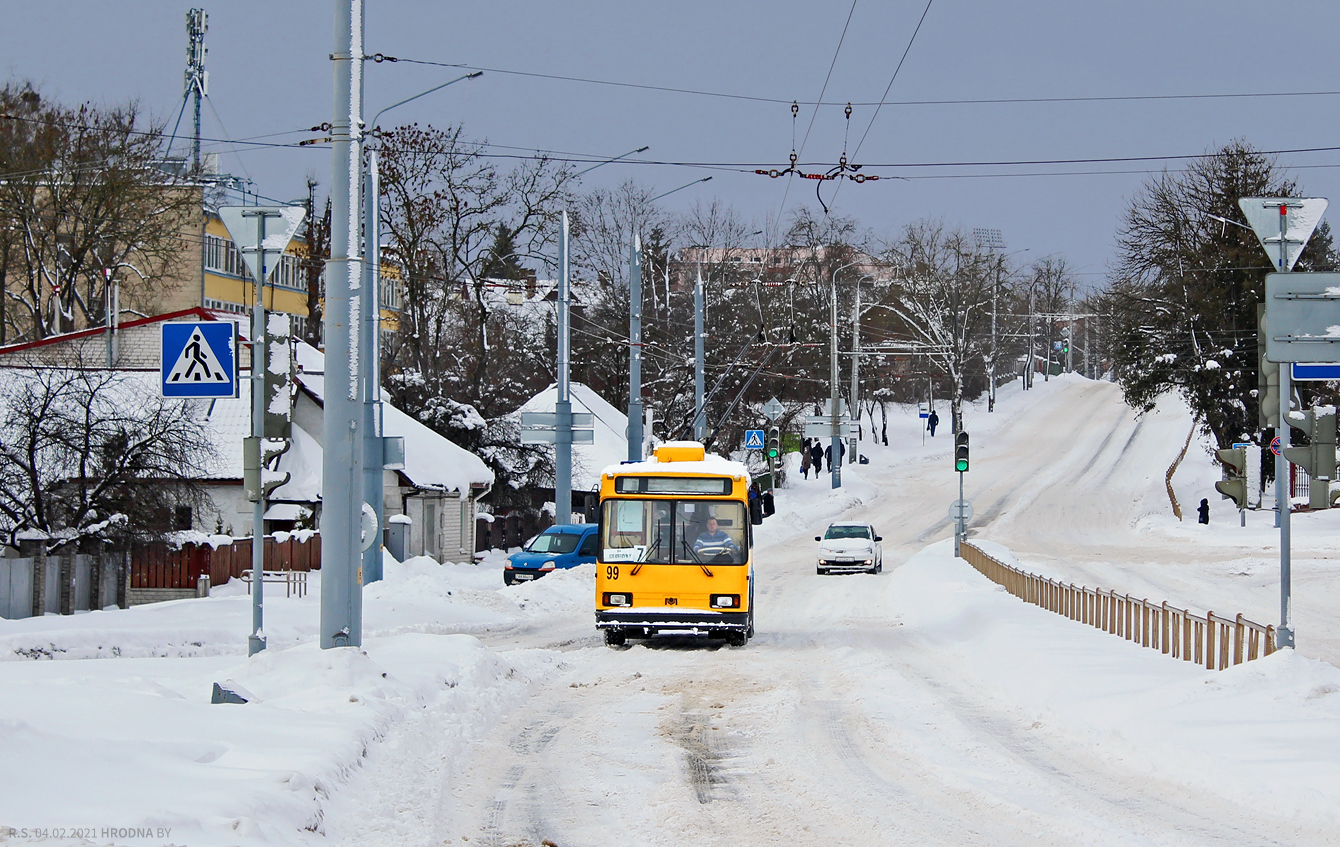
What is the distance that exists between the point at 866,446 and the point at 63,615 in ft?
221

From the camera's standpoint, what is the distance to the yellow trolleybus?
64.9 feet

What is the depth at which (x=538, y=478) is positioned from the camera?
5178cm

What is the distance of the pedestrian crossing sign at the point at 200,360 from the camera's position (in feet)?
50.9

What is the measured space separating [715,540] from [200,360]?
786cm

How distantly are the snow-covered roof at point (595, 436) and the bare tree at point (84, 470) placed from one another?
22361 millimetres

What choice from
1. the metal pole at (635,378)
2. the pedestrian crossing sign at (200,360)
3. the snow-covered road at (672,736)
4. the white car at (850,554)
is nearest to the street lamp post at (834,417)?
the white car at (850,554)

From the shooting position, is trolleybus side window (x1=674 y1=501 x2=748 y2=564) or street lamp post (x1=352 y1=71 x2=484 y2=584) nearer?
trolleybus side window (x1=674 y1=501 x2=748 y2=564)

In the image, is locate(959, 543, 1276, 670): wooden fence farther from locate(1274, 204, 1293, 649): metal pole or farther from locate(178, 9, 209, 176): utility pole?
locate(178, 9, 209, 176): utility pole

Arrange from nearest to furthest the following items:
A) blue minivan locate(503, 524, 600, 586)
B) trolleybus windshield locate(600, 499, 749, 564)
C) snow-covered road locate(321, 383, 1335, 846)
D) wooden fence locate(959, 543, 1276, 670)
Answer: snow-covered road locate(321, 383, 1335, 846) → wooden fence locate(959, 543, 1276, 670) → trolleybus windshield locate(600, 499, 749, 564) → blue minivan locate(503, 524, 600, 586)

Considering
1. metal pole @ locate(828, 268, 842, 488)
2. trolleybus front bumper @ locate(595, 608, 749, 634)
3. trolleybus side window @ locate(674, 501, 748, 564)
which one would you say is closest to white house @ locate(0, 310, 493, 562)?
trolleybus side window @ locate(674, 501, 748, 564)

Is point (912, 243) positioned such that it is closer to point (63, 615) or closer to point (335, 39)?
point (63, 615)

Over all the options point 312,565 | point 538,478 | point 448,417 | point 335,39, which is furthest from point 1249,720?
point 538,478

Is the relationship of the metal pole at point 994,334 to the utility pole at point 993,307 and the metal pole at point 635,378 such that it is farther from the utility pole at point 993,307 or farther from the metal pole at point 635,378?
the metal pole at point 635,378

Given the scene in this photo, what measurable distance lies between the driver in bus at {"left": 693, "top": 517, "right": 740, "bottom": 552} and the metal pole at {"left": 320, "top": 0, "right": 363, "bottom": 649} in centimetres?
742
